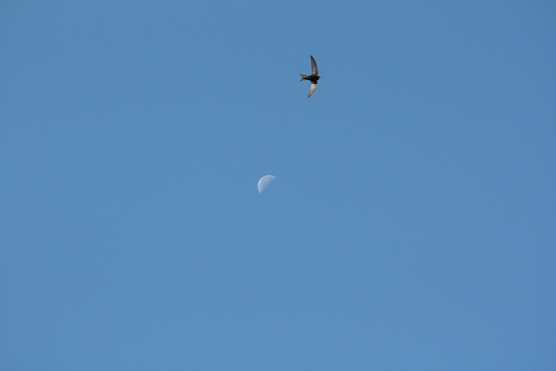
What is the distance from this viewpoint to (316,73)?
222ft

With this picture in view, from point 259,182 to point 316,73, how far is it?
18489 mm

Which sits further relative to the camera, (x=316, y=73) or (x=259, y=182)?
(x=259, y=182)

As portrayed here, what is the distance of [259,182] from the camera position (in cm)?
8400
